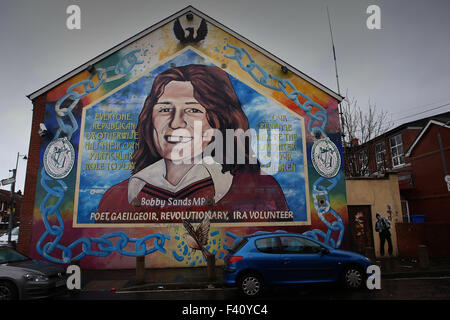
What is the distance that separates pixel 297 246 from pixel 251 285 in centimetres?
167

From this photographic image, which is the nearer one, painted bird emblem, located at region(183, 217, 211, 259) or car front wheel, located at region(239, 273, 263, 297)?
car front wheel, located at region(239, 273, 263, 297)

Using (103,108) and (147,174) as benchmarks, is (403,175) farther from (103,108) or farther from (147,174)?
(103,108)

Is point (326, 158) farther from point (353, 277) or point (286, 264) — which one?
point (286, 264)

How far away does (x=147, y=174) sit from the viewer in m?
12.4

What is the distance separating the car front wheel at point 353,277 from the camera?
7.82m

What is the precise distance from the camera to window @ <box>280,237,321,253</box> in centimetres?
788

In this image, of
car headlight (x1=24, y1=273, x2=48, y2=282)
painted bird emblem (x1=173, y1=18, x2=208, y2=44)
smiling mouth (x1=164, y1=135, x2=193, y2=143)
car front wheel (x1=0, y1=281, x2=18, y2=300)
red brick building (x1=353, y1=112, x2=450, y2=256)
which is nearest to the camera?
car front wheel (x1=0, y1=281, x2=18, y2=300)

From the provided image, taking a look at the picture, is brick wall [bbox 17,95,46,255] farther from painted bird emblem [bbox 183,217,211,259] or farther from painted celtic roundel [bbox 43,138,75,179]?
painted bird emblem [bbox 183,217,211,259]

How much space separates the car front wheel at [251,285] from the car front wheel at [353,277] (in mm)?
2392

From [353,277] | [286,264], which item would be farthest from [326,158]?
[286,264]

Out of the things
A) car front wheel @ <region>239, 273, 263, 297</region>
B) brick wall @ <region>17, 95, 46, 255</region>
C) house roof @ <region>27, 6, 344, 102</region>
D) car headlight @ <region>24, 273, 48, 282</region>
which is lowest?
car front wheel @ <region>239, 273, 263, 297</region>

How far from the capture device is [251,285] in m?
7.44

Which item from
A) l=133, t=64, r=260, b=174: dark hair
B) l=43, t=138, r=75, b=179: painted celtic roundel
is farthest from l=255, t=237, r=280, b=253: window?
l=43, t=138, r=75, b=179: painted celtic roundel

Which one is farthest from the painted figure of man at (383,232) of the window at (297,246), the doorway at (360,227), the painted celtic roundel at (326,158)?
the window at (297,246)
